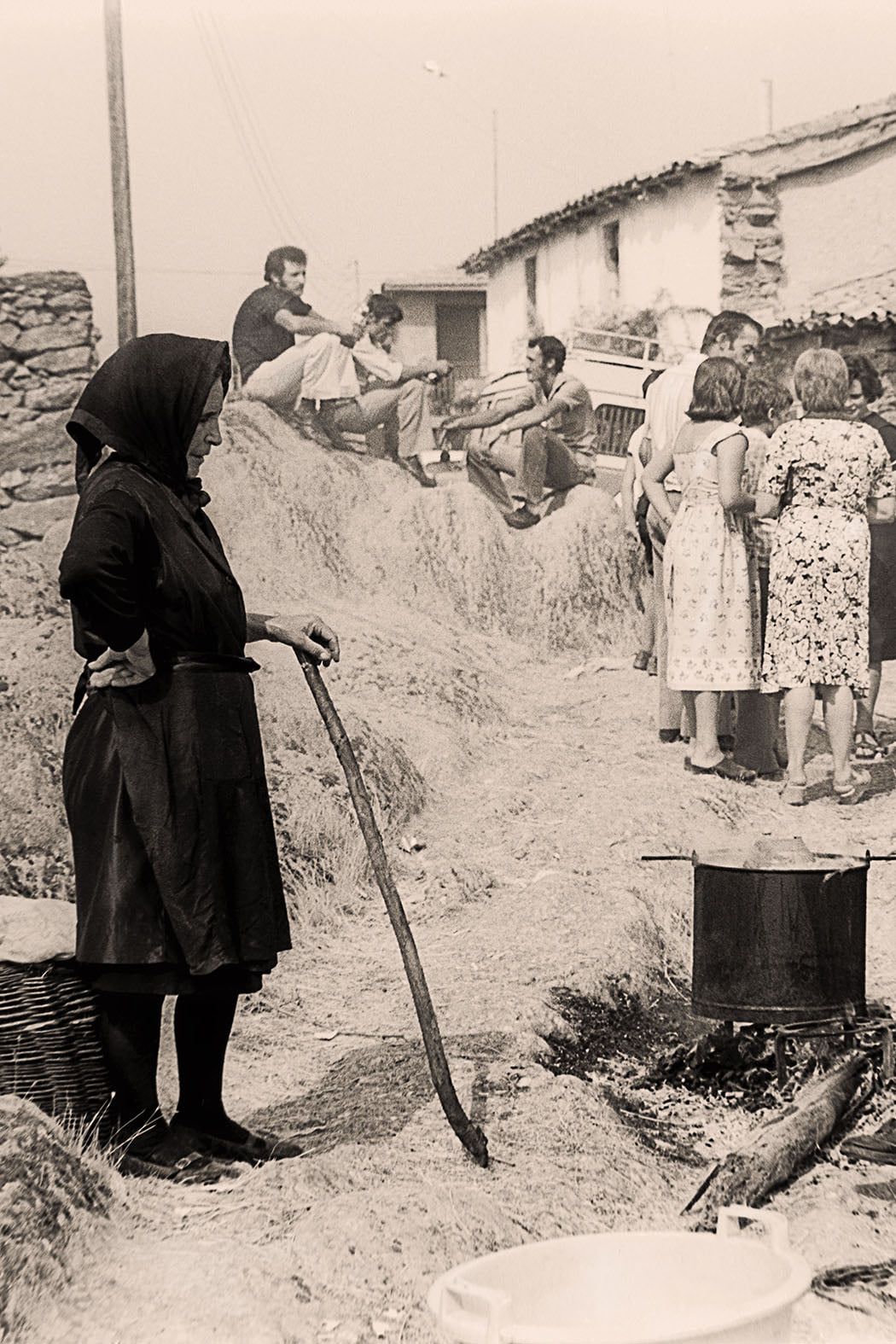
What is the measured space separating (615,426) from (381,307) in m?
0.88

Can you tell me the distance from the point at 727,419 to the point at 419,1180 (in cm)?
303

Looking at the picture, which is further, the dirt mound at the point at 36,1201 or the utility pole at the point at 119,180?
the utility pole at the point at 119,180

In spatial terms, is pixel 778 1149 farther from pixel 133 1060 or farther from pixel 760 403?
pixel 760 403

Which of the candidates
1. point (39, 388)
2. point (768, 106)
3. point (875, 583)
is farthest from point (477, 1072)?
point (768, 106)

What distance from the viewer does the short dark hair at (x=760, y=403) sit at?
19.6 feet

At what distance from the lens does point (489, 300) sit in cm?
595

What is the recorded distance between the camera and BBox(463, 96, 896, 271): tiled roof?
5.93 m

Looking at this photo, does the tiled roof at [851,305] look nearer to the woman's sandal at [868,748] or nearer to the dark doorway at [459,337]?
the dark doorway at [459,337]

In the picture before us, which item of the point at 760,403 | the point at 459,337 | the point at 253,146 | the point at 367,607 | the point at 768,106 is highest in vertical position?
the point at 768,106

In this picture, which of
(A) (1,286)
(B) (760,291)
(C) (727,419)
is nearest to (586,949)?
(C) (727,419)

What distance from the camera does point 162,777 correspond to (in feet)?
11.7

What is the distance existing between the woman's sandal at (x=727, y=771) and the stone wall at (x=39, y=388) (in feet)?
7.35

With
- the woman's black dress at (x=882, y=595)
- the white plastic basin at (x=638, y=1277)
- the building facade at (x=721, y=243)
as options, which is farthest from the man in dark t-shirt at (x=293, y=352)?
the white plastic basin at (x=638, y=1277)

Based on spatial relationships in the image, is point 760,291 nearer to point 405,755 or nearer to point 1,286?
point 405,755
